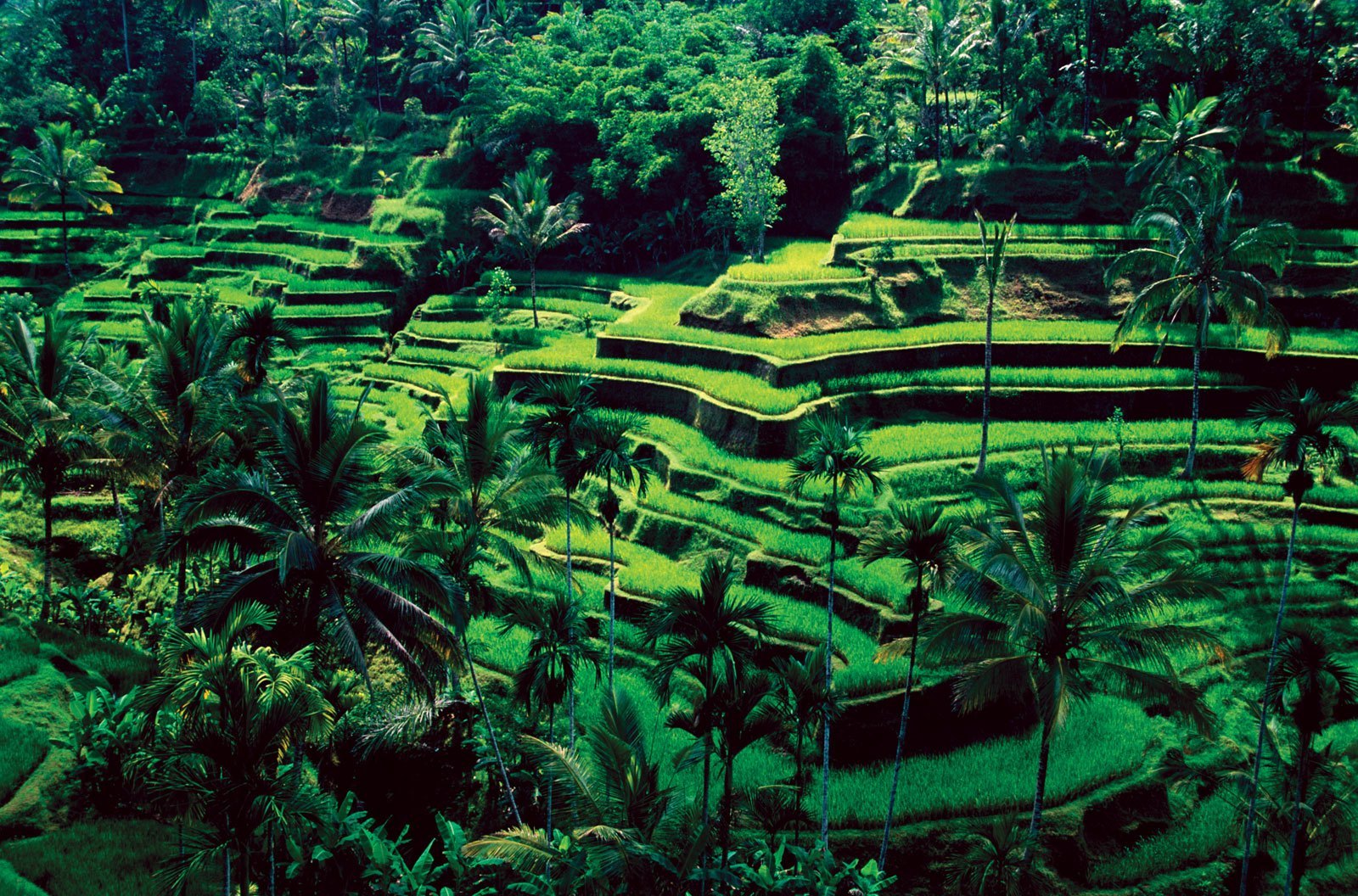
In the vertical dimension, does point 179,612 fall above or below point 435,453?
below

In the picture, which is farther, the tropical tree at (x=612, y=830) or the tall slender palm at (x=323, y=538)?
the tall slender palm at (x=323, y=538)

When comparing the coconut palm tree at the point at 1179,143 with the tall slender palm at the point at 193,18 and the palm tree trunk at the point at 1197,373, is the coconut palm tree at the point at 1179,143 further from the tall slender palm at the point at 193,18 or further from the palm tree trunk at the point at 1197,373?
the tall slender palm at the point at 193,18

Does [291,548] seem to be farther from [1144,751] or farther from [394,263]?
[394,263]

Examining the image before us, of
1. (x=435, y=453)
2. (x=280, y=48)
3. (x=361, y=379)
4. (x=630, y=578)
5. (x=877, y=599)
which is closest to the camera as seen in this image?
(x=435, y=453)

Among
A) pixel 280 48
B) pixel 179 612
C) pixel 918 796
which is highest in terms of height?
pixel 280 48

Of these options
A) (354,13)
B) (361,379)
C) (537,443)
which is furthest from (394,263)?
(537,443)

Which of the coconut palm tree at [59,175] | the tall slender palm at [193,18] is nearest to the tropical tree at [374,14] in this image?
the tall slender palm at [193,18]
